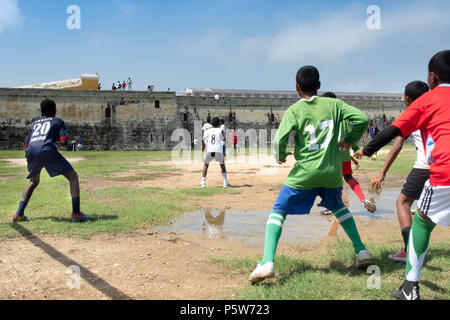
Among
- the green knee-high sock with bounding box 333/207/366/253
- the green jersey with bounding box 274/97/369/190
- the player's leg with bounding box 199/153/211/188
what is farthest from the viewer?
the player's leg with bounding box 199/153/211/188

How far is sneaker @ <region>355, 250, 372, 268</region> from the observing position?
2.94m

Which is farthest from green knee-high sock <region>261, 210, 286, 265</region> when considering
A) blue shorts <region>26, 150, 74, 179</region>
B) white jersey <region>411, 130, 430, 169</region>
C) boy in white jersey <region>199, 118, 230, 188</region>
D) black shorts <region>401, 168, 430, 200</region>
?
boy in white jersey <region>199, 118, 230, 188</region>

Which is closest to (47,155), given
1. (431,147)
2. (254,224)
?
(254,224)

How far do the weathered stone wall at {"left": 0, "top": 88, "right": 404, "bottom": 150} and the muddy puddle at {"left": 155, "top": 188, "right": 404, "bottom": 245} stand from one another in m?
30.4

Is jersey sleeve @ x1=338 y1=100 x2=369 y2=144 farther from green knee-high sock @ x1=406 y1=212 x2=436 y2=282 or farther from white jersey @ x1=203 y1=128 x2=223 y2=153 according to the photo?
white jersey @ x1=203 y1=128 x2=223 y2=153

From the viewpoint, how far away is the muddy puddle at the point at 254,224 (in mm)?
4312

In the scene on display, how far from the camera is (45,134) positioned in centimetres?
482

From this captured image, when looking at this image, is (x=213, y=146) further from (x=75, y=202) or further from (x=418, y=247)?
(x=418, y=247)

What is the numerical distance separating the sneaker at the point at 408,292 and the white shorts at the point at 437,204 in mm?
456

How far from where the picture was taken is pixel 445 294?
248 centimetres
